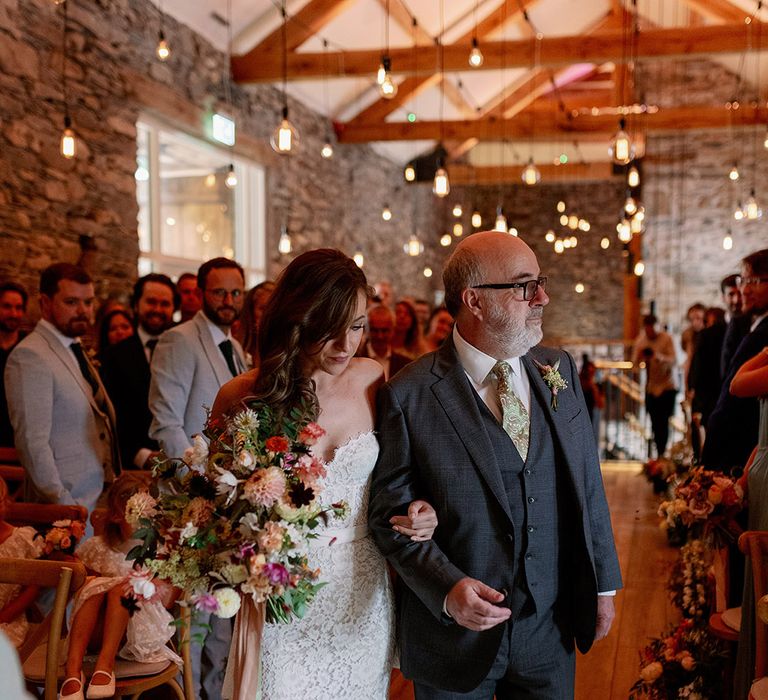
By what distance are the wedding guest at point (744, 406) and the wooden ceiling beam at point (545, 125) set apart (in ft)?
26.8

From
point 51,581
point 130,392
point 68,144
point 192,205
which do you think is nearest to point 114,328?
point 130,392

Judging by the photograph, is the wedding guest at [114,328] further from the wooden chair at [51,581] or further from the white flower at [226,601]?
the white flower at [226,601]

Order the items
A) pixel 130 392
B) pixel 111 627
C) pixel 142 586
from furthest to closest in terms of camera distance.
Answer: pixel 130 392 < pixel 111 627 < pixel 142 586

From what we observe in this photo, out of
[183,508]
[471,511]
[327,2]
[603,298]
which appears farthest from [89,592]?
[603,298]

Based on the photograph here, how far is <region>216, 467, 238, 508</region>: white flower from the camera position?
1.74 m

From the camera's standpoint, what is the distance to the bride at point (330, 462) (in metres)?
1.92

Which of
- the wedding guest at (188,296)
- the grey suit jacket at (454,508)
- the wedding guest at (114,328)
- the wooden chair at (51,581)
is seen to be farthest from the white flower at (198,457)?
the wedding guest at (114,328)

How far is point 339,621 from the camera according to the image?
197 cm

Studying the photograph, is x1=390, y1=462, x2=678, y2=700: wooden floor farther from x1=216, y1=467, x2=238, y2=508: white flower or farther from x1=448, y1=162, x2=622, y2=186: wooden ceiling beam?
x1=448, y1=162, x2=622, y2=186: wooden ceiling beam

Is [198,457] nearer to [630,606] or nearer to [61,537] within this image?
[61,537]

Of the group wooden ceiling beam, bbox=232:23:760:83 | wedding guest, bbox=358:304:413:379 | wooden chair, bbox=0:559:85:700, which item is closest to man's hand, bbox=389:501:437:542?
wooden chair, bbox=0:559:85:700

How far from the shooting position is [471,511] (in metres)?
1.83

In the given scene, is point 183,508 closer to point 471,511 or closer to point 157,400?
point 471,511

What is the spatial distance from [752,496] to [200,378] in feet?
7.31
